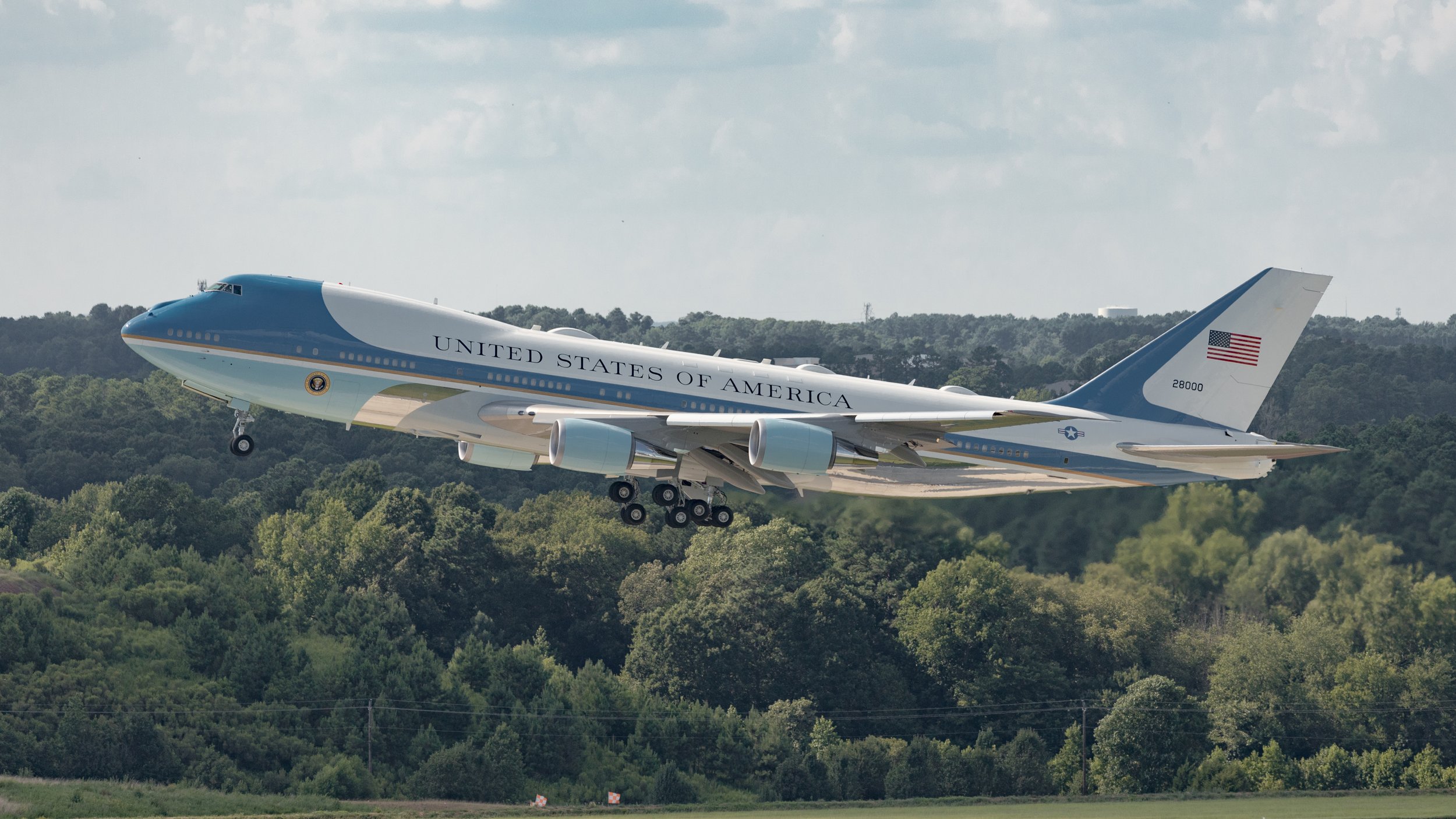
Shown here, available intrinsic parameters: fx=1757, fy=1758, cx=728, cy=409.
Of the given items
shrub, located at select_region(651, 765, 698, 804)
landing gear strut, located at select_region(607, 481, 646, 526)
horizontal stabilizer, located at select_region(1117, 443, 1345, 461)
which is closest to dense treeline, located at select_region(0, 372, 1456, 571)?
landing gear strut, located at select_region(607, 481, 646, 526)

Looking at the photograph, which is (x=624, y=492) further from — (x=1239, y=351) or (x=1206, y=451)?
(x=1239, y=351)

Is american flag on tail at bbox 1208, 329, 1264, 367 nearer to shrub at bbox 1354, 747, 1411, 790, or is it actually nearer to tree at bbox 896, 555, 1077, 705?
tree at bbox 896, 555, 1077, 705

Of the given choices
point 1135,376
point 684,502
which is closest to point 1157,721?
point 1135,376

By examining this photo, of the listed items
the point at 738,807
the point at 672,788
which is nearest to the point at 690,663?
the point at 672,788

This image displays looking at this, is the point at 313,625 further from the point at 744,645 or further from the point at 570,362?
the point at 570,362

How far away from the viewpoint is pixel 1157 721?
311ft

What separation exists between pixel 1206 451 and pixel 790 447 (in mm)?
12611

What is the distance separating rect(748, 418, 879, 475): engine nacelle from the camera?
144 ft

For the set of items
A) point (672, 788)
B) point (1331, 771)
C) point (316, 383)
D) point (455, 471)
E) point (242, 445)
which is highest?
point (316, 383)

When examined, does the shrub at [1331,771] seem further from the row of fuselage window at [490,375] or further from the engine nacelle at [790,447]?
the engine nacelle at [790,447]

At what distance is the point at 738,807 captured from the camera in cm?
9138

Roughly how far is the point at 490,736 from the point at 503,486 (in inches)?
2038

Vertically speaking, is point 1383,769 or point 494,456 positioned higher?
point 494,456

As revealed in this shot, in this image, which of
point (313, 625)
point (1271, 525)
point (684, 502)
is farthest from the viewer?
point (313, 625)
